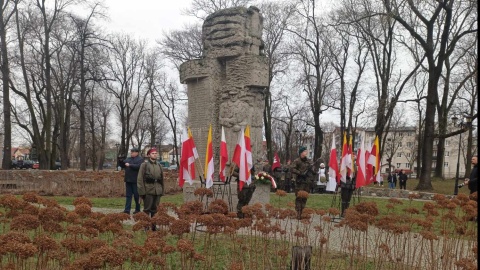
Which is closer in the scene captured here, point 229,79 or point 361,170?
point 361,170

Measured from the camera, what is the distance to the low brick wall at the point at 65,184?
60.4 feet

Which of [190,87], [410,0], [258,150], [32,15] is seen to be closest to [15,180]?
[190,87]

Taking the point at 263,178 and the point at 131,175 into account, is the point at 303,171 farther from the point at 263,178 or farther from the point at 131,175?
the point at 131,175

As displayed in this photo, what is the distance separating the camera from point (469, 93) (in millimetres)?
34781

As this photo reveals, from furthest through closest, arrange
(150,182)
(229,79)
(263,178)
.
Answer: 1. (229,79)
2. (263,178)
3. (150,182)

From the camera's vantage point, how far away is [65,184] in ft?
Result: 60.7

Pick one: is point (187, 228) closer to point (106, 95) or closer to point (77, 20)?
point (77, 20)

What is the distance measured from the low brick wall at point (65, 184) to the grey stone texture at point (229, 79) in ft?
22.6

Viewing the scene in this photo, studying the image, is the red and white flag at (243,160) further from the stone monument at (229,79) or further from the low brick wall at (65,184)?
the low brick wall at (65,184)

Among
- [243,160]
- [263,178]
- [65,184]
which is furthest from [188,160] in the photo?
[65,184]

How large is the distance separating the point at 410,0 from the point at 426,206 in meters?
16.8

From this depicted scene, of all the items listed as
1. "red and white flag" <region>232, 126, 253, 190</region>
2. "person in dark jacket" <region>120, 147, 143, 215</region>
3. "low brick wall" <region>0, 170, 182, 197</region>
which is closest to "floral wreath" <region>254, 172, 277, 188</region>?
"red and white flag" <region>232, 126, 253, 190</region>

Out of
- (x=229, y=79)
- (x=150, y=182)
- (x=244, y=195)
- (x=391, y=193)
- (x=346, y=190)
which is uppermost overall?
(x=229, y=79)

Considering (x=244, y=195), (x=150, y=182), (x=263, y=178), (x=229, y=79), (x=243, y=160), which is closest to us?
(x=150, y=182)
